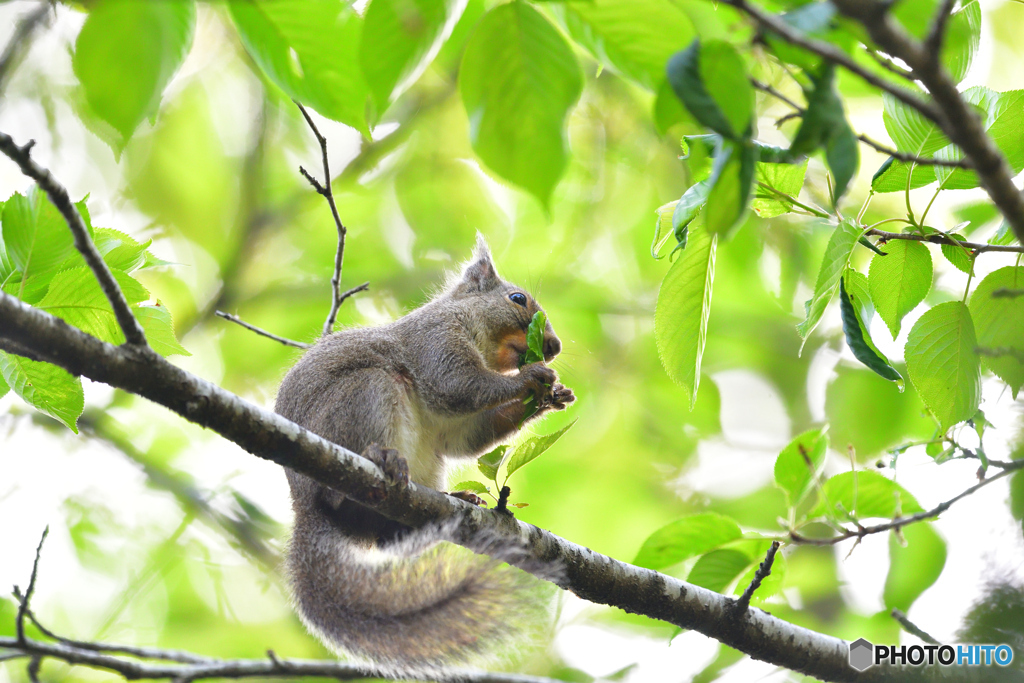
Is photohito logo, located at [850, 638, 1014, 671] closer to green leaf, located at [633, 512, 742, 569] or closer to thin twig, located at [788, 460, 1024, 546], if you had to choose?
thin twig, located at [788, 460, 1024, 546]

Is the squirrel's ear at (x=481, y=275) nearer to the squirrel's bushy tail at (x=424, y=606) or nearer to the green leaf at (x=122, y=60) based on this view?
the squirrel's bushy tail at (x=424, y=606)

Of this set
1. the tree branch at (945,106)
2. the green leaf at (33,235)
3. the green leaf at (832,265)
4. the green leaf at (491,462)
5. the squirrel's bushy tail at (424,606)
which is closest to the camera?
the tree branch at (945,106)

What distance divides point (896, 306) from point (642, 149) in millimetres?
5594

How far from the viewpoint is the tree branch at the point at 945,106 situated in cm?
90

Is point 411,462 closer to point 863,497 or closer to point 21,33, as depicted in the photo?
point 863,497

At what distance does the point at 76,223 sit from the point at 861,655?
3016mm

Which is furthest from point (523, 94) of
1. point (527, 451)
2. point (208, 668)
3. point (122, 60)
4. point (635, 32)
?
point (208, 668)

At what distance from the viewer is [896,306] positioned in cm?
221

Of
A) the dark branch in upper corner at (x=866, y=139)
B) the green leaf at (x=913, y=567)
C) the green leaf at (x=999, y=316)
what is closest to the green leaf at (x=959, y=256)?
the green leaf at (x=999, y=316)

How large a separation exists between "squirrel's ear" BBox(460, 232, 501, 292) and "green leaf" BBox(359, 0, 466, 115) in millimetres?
3820

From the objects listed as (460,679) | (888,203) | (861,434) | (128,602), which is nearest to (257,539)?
(128,602)

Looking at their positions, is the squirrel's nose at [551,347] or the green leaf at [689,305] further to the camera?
the squirrel's nose at [551,347]

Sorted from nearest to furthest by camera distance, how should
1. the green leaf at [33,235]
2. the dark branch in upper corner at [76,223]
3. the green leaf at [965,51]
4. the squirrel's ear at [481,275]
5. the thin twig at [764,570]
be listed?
the dark branch in upper corner at [76,223], the green leaf at [965,51], the green leaf at [33,235], the thin twig at [764,570], the squirrel's ear at [481,275]

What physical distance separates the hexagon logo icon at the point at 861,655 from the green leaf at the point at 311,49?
8.93ft
